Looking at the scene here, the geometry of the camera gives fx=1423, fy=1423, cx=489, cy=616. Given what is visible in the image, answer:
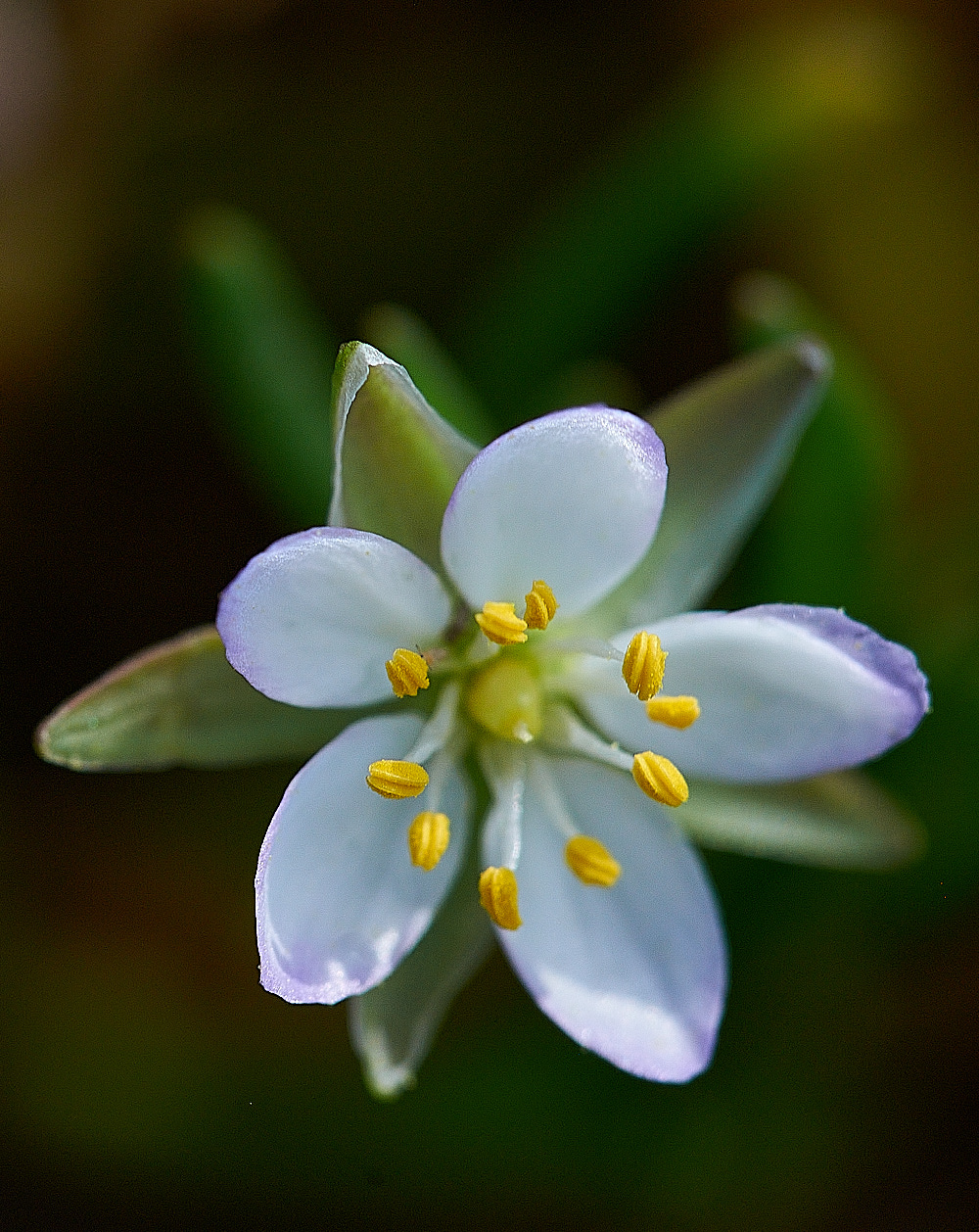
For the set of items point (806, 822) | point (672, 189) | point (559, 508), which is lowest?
point (806, 822)

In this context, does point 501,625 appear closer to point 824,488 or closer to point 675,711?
point 675,711

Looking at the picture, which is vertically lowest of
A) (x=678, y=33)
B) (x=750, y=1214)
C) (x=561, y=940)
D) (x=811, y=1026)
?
(x=750, y=1214)

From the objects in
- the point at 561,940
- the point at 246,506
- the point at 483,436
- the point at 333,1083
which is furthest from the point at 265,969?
the point at 246,506

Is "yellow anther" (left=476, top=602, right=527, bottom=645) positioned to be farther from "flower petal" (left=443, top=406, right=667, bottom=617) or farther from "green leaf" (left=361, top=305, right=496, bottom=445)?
"green leaf" (left=361, top=305, right=496, bottom=445)

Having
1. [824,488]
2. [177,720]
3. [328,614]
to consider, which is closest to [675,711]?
[328,614]

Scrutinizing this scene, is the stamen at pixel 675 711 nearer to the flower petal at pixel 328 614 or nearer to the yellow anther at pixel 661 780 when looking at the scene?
the yellow anther at pixel 661 780

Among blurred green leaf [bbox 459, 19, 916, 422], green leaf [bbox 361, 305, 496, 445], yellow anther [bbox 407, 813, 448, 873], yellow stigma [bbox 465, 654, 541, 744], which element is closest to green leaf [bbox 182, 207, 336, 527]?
green leaf [bbox 361, 305, 496, 445]

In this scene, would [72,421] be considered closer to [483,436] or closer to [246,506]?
[246,506]
